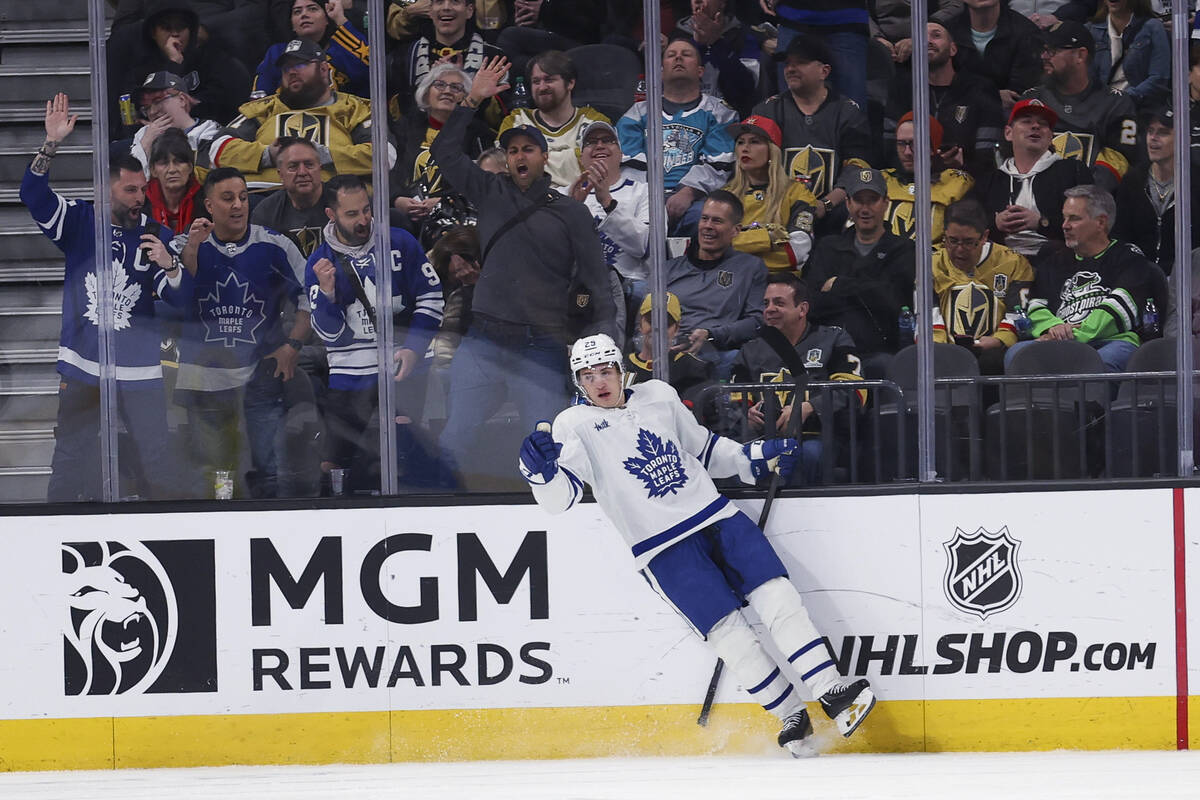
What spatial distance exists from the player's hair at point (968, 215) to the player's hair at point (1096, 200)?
10.5 inches

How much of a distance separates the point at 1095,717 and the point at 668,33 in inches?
91.8

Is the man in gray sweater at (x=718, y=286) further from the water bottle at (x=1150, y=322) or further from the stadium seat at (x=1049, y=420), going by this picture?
the water bottle at (x=1150, y=322)

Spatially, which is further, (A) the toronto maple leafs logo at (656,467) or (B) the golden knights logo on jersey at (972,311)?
(B) the golden knights logo on jersey at (972,311)

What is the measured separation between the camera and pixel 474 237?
366 cm

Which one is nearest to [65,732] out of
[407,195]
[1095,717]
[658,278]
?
[407,195]

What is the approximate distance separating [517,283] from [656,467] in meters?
0.71

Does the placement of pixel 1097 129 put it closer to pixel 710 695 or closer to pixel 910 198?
pixel 910 198

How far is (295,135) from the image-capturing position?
11.9 ft

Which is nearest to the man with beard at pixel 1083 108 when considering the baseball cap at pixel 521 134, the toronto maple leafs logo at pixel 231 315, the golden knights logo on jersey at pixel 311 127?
the baseball cap at pixel 521 134

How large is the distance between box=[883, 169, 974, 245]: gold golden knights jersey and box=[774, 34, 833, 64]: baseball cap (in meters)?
0.41

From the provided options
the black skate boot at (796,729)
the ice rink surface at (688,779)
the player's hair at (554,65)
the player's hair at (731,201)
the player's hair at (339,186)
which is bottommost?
the ice rink surface at (688,779)

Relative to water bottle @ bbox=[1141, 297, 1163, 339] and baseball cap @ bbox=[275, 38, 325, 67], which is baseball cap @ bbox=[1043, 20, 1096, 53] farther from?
baseball cap @ bbox=[275, 38, 325, 67]

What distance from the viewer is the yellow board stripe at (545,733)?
3.45 m

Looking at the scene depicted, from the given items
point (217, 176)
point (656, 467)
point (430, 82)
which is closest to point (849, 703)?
point (656, 467)
